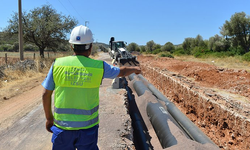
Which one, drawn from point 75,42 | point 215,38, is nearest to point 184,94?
point 75,42

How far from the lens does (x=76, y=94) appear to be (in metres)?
1.71

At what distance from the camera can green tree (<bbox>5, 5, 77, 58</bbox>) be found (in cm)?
1614

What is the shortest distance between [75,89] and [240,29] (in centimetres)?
3013

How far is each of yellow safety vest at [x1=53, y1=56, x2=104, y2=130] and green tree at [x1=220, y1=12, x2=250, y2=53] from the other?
97.3 feet

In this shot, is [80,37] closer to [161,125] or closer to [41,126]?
[161,125]

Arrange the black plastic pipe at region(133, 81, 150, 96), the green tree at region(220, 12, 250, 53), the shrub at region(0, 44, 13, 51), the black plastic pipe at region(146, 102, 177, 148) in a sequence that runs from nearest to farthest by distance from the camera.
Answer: the black plastic pipe at region(146, 102, 177, 148) → the black plastic pipe at region(133, 81, 150, 96) → the green tree at region(220, 12, 250, 53) → the shrub at region(0, 44, 13, 51)

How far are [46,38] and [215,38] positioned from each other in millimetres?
32524

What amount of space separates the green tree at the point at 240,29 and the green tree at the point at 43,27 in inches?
902

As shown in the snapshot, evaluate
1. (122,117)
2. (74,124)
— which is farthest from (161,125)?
(74,124)

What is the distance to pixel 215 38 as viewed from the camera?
3597cm

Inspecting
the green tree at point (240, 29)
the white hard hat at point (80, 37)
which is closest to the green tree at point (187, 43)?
the green tree at point (240, 29)

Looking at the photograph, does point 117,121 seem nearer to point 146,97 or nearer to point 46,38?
point 146,97

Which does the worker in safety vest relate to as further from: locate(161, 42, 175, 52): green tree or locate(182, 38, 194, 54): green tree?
locate(161, 42, 175, 52): green tree

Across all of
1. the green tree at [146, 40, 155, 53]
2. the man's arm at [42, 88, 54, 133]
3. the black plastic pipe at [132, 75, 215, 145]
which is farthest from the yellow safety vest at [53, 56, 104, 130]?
the green tree at [146, 40, 155, 53]
